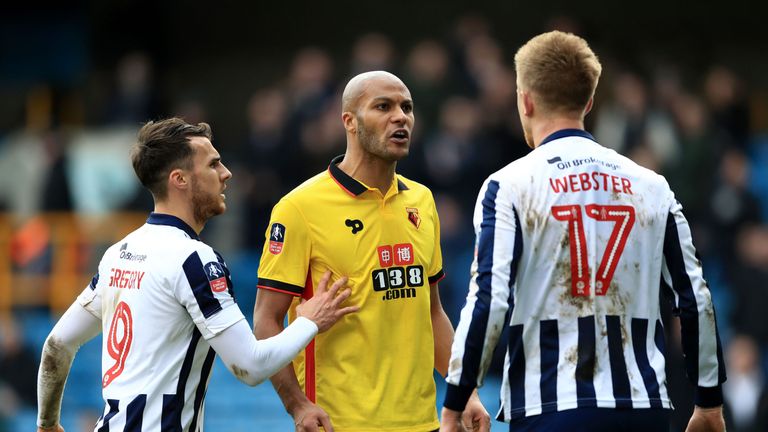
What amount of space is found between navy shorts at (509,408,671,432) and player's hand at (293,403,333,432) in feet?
3.74

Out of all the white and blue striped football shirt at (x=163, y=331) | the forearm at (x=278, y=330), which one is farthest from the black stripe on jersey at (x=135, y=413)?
the forearm at (x=278, y=330)

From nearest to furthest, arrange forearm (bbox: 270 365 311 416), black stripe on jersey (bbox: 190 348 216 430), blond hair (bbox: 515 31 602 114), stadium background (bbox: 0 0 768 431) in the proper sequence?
1. blond hair (bbox: 515 31 602 114)
2. black stripe on jersey (bbox: 190 348 216 430)
3. forearm (bbox: 270 365 311 416)
4. stadium background (bbox: 0 0 768 431)

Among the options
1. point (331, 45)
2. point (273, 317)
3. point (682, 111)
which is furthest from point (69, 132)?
point (273, 317)

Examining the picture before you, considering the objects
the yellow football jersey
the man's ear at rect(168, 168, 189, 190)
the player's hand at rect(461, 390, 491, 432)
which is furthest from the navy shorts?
the man's ear at rect(168, 168, 189, 190)

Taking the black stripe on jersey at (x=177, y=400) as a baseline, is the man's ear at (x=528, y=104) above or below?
above

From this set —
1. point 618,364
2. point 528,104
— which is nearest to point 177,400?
point 618,364

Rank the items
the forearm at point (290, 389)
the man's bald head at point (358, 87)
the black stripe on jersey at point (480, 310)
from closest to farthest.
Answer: the black stripe on jersey at point (480, 310), the forearm at point (290, 389), the man's bald head at point (358, 87)

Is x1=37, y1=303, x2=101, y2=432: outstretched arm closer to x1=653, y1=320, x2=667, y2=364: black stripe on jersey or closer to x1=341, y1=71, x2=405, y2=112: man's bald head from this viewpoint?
x1=341, y1=71, x2=405, y2=112: man's bald head

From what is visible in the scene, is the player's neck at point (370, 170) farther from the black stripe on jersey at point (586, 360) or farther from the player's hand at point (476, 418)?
the black stripe on jersey at point (586, 360)

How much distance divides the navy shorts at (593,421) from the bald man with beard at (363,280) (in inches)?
42.7

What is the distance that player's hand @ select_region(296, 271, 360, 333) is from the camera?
598 centimetres

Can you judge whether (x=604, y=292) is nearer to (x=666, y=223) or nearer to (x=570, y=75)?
(x=666, y=223)

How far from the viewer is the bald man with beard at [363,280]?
20.4ft

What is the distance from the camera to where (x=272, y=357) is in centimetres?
566
